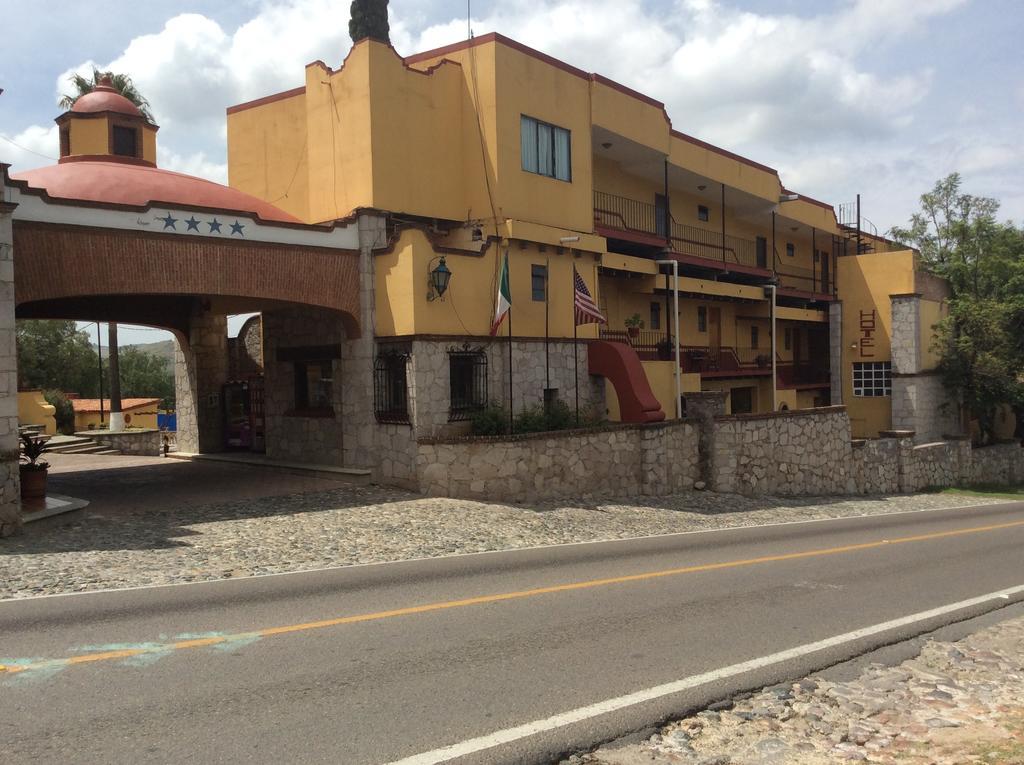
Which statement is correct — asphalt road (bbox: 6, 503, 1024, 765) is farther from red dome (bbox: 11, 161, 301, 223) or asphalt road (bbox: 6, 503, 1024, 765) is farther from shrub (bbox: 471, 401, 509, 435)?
red dome (bbox: 11, 161, 301, 223)

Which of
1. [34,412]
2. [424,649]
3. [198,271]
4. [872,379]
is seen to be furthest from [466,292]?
[872,379]

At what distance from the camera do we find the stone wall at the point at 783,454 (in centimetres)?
2373

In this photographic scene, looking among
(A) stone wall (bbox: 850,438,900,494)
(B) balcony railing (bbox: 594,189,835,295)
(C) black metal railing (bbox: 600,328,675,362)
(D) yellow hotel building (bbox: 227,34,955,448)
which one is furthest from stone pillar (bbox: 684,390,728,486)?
(A) stone wall (bbox: 850,438,900,494)

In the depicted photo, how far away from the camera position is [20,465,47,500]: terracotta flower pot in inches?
555

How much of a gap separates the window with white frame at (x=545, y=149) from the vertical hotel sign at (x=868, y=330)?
73.3 ft

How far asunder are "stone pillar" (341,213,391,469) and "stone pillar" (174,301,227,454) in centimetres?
744

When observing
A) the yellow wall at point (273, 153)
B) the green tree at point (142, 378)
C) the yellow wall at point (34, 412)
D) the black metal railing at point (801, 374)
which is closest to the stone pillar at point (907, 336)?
the black metal railing at point (801, 374)

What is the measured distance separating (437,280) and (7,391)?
8786 mm

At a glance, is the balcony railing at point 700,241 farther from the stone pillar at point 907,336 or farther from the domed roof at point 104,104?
the domed roof at point 104,104

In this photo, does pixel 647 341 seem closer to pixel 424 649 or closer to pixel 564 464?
pixel 564 464

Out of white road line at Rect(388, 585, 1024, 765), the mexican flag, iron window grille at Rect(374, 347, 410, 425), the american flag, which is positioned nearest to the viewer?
white road line at Rect(388, 585, 1024, 765)

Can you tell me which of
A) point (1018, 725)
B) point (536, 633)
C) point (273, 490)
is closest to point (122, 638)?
point (536, 633)

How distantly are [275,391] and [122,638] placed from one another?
1492 cm

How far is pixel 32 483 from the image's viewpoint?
46.5ft
